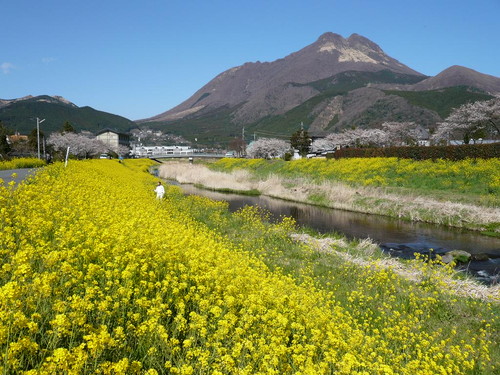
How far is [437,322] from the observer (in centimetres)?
780

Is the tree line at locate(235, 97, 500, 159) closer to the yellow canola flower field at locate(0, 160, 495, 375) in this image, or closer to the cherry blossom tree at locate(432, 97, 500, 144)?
the cherry blossom tree at locate(432, 97, 500, 144)

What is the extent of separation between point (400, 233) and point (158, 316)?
16.5 m

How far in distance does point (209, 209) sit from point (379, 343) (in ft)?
49.4

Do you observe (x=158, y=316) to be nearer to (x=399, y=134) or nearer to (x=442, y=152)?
(x=442, y=152)

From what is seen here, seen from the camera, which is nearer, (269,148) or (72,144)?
(72,144)

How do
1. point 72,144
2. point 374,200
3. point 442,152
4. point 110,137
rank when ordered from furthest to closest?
point 110,137
point 72,144
point 442,152
point 374,200

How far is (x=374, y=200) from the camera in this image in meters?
24.7

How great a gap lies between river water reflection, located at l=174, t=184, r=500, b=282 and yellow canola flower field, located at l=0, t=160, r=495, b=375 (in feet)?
22.4

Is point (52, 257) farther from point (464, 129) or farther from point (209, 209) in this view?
point (464, 129)

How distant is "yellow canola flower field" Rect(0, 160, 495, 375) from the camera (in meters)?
3.51

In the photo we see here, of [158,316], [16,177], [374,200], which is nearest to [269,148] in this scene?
[374,200]

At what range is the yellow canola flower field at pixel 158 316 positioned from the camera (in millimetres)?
3512

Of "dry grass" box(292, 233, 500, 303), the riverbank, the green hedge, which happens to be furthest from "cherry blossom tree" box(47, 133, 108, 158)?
"dry grass" box(292, 233, 500, 303)

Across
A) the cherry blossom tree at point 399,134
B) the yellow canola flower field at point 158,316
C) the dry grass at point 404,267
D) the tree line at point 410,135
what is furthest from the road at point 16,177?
the cherry blossom tree at point 399,134
